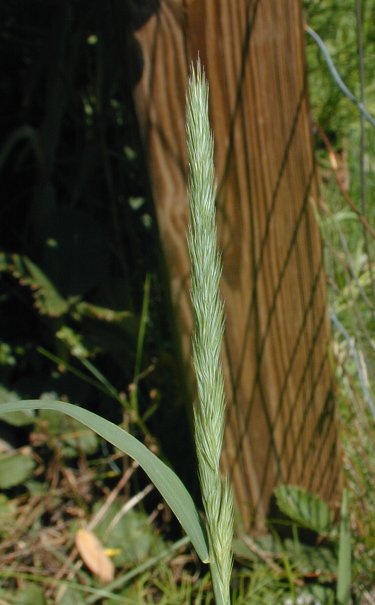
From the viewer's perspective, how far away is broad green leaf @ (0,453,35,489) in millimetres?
1804

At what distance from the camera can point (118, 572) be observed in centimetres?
172

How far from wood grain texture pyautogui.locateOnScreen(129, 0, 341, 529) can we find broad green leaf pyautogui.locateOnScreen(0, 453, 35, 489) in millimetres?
538

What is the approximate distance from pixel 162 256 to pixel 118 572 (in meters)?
0.77

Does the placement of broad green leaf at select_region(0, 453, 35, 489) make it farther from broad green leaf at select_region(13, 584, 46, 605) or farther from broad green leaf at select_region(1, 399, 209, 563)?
broad green leaf at select_region(1, 399, 209, 563)

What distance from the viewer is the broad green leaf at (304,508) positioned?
1.55m

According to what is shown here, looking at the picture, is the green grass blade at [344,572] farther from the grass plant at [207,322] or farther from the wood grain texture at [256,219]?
the grass plant at [207,322]

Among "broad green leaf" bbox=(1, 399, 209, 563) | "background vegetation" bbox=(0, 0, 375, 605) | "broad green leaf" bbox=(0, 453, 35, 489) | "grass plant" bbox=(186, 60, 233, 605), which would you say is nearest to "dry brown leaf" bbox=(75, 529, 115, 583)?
"background vegetation" bbox=(0, 0, 375, 605)

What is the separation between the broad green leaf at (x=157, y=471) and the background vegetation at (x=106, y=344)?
836mm

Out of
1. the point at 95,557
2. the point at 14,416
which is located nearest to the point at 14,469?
the point at 14,416

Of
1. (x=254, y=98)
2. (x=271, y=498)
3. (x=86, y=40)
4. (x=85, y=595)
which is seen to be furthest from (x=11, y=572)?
(x=86, y=40)

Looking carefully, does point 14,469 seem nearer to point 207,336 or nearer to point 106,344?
point 106,344

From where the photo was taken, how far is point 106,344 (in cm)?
176

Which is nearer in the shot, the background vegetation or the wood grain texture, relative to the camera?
the wood grain texture

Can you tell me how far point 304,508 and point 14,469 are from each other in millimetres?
718
